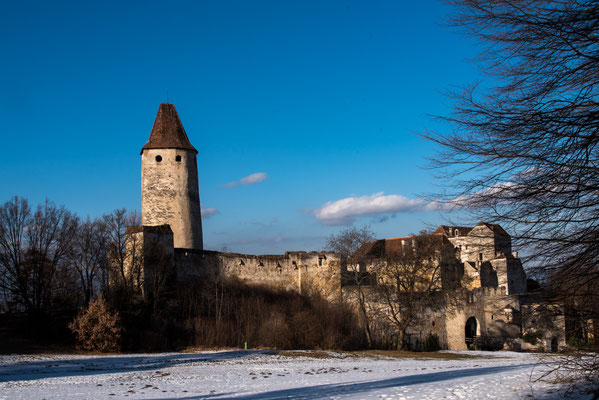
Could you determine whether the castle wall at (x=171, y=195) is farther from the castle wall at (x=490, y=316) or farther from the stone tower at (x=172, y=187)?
the castle wall at (x=490, y=316)

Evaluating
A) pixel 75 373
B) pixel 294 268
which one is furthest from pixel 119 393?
pixel 294 268

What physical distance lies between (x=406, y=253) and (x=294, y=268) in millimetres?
7137

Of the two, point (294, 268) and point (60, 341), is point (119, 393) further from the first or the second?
point (294, 268)

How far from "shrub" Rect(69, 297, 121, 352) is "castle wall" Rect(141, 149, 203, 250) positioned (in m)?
10.6

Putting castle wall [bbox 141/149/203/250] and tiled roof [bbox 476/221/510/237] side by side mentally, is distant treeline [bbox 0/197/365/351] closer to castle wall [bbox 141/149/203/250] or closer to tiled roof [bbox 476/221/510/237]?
castle wall [bbox 141/149/203/250]

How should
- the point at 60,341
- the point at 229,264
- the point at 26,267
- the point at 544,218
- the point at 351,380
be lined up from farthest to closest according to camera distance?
the point at 229,264 < the point at 26,267 < the point at 60,341 < the point at 351,380 < the point at 544,218

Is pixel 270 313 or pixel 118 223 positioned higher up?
pixel 118 223

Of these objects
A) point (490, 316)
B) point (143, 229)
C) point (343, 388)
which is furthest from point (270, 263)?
point (343, 388)

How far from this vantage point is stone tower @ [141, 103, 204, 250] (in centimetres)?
3838

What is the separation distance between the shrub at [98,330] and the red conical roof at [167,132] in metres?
13.9

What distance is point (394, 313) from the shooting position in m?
36.3

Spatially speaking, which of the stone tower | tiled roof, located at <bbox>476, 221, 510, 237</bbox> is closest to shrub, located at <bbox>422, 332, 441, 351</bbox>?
the stone tower

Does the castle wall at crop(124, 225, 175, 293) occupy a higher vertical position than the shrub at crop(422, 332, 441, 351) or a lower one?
higher

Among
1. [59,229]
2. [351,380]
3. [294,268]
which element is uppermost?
[59,229]
